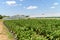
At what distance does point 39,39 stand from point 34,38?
56cm

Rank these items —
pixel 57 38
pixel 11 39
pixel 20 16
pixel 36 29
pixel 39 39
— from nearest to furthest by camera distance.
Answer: pixel 39 39 → pixel 57 38 → pixel 11 39 → pixel 36 29 → pixel 20 16

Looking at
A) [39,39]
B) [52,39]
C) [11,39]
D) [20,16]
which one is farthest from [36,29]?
[20,16]

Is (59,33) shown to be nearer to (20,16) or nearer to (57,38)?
(57,38)

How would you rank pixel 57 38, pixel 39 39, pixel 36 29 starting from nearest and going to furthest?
pixel 39 39
pixel 57 38
pixel 36 29

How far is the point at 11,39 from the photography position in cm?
1477

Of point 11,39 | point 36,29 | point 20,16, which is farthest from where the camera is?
point 20,16

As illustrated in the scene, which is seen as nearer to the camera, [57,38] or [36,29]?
[57,38]

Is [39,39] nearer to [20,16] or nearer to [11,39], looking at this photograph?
[11,39]

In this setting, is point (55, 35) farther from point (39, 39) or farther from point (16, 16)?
point (16, 16)

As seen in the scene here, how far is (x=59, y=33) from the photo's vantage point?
969cm

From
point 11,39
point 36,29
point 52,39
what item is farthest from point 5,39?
point 52,39

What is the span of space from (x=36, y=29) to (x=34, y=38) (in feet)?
23.8

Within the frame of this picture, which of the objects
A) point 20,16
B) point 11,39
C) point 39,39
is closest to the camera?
point 39,39

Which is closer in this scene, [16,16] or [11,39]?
[11,39]
